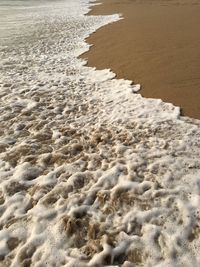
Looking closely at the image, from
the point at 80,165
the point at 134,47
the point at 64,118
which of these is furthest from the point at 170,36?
the point at 80,165

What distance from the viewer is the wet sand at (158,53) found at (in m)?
7.82

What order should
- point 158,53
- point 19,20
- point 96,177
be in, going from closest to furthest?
point 96,177, point 158,53, point 19,20

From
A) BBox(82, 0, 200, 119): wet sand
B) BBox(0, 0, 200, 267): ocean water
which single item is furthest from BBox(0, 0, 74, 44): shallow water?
BBox(0, 0, 200, 267): ocean water

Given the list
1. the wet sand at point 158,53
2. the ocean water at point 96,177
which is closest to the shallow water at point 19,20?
the wet sand at point 158,53

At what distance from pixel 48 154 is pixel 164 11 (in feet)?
49.6

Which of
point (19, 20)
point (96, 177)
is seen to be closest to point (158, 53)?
point (96, 177)

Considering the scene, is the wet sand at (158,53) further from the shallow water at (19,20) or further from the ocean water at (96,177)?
the shallow water at (19,20)

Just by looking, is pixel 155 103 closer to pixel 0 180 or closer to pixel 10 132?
pixel 10 132

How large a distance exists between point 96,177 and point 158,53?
6.21 meters

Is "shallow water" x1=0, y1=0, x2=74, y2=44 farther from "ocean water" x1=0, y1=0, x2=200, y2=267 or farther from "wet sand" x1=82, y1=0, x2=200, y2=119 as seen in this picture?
"ocean water" x1=0, y1=0, x2=200, y2=267

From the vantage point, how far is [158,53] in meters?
10.3

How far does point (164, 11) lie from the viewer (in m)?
18.6

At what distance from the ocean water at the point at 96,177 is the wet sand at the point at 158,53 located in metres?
0.49

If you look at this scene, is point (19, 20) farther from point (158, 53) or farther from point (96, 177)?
point (96, 177)
